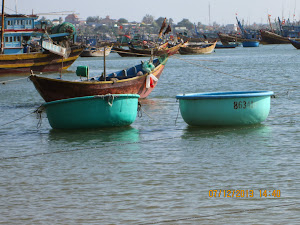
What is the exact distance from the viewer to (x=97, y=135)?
1780cm

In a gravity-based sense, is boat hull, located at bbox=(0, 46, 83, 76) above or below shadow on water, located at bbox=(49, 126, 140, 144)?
below

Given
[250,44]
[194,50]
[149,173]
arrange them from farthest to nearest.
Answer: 1. [250,44]
2. [194,50]
3. [149,173]

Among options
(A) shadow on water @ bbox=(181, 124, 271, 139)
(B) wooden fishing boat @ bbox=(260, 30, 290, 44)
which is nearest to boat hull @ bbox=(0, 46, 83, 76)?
(A) shadow on water @ bbox=(181, 124, 271, 139)

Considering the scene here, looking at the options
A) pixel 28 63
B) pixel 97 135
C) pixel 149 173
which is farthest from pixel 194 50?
pixel 149 173

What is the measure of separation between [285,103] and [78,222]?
1770 cm

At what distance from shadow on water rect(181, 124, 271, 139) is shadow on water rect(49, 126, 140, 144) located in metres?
1.48

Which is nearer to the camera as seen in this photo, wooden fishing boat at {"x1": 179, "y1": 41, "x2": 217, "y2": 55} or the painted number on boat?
the painted number on boat

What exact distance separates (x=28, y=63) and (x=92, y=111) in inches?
1433

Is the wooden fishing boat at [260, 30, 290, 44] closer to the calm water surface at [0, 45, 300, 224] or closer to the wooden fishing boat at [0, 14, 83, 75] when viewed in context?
the wooden fishing boat at [0, 14, 83, 75]

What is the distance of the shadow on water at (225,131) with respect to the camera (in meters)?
17.1

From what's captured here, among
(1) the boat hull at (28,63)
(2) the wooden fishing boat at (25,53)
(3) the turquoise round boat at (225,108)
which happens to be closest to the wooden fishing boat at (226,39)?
(2) the wooden fishing boat at (25,53)
